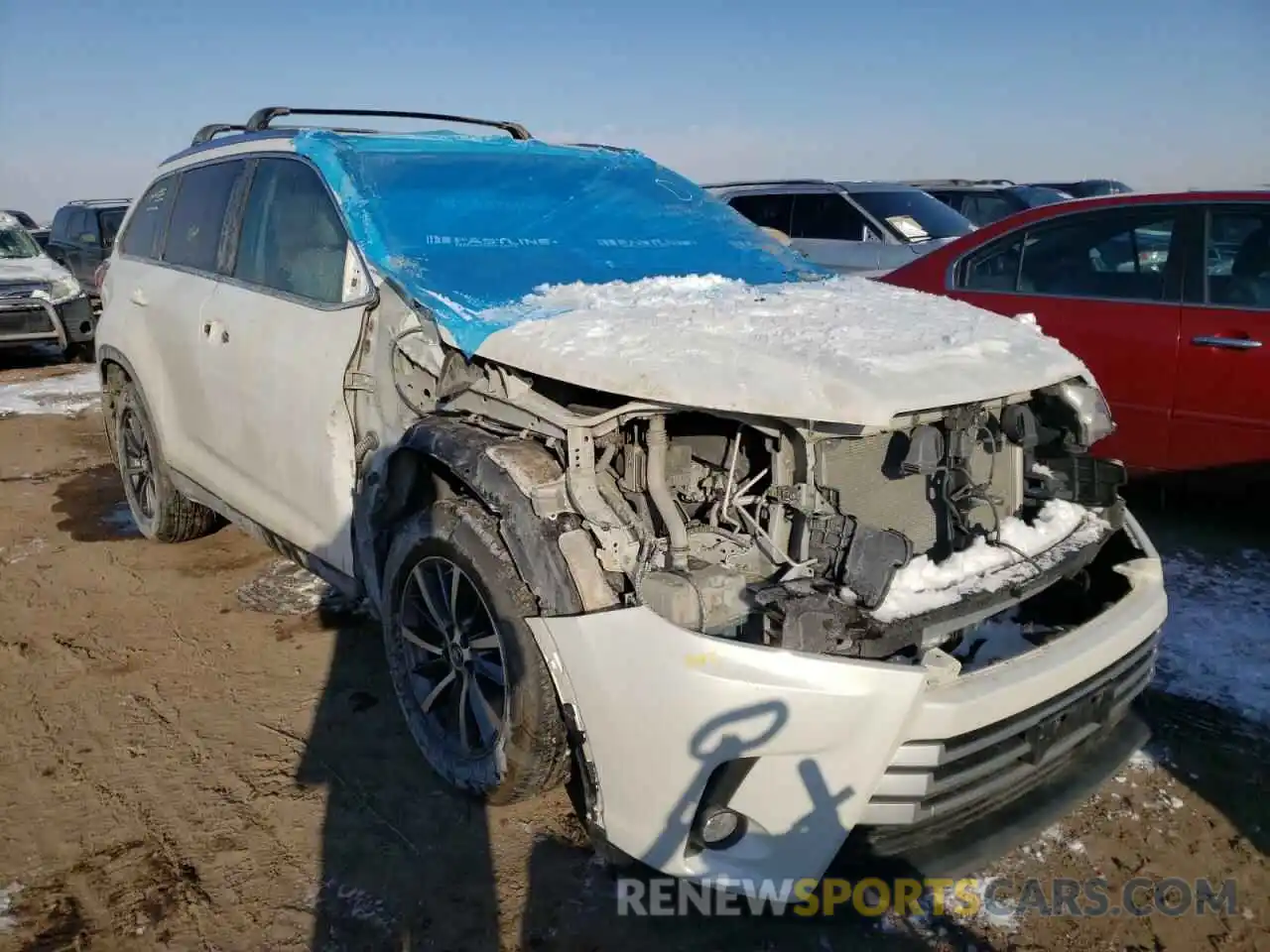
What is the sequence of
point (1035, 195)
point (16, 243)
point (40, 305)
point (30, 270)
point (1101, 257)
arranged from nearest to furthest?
point (1101, 257), point (40, 305), point (30, 270), point (16, 243), point (1035, 195)

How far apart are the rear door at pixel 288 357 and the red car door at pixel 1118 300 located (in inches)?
131

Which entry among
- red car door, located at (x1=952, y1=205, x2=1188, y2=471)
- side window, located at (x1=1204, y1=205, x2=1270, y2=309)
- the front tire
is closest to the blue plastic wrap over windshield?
the front tire

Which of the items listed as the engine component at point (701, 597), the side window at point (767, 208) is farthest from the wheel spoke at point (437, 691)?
the side window at point (767, 208)

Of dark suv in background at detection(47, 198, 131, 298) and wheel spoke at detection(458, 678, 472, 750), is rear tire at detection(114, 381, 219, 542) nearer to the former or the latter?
wheel spoke at detection(458, 678, 472, 750)

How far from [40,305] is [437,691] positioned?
9985mm

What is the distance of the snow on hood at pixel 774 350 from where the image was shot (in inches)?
85.4

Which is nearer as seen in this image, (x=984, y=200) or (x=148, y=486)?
(x=148, y=486)

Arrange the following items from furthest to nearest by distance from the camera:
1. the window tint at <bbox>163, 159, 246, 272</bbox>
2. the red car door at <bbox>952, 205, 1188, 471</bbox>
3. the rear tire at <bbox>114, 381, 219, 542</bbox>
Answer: the rear tire at <bbox>114, 381, 219, 542</bbox>
the red car door at <bbox>952, 205, 1188, 471</bbox>
the window tint at <bbox>163, 159, 246, 272</bbox>

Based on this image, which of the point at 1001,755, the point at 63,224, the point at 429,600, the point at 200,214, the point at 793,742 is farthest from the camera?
the point at 63,224

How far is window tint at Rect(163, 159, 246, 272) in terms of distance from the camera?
12.6 feet

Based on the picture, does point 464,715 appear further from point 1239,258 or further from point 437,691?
point 1239,258

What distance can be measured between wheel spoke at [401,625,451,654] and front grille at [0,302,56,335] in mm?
9805

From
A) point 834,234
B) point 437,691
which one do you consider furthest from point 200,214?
point 834,234

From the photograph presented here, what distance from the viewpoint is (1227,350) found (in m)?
4.20
